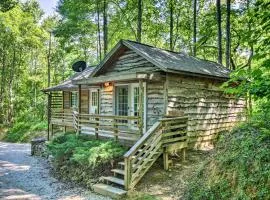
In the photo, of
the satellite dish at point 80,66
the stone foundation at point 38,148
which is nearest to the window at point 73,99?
the satellite dish at point 80,66

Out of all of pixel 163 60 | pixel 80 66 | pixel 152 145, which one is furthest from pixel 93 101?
pixel 152 145

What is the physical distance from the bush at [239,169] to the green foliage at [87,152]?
3310 millimetres

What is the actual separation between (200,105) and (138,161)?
181 inches

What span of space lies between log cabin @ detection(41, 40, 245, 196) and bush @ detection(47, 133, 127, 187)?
0.51 m

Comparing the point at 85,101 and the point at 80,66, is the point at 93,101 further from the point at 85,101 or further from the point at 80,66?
the point at 80,66

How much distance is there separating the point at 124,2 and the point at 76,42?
6.63 meters

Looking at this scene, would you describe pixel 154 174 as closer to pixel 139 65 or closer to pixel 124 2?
pixel 139 65

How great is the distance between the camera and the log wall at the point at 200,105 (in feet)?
33.6

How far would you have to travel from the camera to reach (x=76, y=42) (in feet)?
89.6

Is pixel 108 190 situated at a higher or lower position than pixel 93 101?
lower

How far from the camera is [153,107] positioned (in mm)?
10281

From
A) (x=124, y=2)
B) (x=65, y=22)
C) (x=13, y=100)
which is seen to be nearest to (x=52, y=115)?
(x=13, y=100)

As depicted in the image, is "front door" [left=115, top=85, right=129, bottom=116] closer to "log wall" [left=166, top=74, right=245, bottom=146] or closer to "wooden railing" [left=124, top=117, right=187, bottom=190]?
"log wall" [left=166, top=74, right=245, bottom=146]

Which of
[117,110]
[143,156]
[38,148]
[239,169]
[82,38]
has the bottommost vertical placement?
[38,148]
